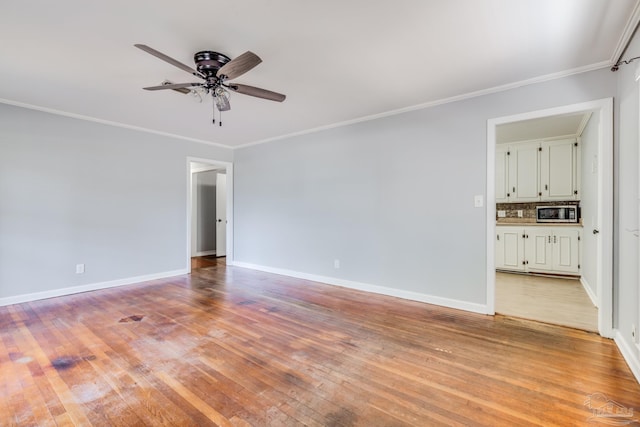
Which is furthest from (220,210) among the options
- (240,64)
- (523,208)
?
(523,208)

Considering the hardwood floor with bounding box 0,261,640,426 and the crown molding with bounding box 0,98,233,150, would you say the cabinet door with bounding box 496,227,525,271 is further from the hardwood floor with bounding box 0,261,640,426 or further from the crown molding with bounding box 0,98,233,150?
the crown molding with bounding box 0,98,233,150

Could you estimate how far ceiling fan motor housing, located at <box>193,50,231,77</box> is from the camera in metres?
2.35

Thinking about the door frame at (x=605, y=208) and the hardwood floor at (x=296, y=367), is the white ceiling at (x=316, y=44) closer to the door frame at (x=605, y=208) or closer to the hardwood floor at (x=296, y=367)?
the door frame at (x=605, y=208)

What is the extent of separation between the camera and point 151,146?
190 inches

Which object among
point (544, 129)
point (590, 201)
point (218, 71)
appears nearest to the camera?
point (218, 71)

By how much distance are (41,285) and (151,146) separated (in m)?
2.42

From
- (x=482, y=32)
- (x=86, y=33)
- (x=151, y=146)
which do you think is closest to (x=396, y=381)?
(x=482, y=32)

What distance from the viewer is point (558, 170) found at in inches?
200

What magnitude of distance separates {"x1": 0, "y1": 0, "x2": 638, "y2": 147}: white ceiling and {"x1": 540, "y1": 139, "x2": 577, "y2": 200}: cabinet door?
2962 mm

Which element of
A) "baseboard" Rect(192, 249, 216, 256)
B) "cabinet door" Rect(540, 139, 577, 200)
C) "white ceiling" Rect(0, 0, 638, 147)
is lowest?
"baseboard" Rect(192, 249, 216, 256)

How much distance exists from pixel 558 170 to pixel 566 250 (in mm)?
1368

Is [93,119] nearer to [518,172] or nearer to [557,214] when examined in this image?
[518,172]

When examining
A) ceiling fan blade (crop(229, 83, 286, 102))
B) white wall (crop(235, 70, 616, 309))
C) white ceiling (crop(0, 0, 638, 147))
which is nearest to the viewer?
white ceiling (crop(0, 0, 638, 147))

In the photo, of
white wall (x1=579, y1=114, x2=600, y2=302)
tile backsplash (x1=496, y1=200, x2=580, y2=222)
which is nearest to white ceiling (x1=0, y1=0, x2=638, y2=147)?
white wall (x1=579, y1=114, x2=600, y2=302)
